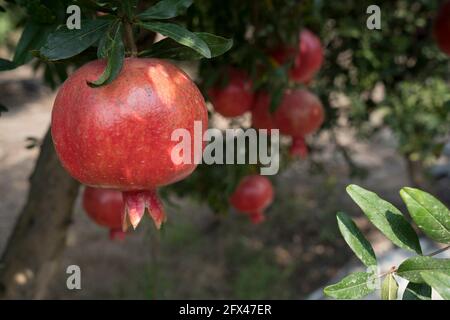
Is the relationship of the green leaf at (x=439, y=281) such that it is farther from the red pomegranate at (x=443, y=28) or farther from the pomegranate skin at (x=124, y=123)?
the red pomegranate at (x=443, y=28)

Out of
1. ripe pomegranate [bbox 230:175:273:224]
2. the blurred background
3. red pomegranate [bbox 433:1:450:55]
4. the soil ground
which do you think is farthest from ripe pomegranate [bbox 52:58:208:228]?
the soil ground

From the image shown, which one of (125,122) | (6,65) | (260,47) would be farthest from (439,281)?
(260,47)

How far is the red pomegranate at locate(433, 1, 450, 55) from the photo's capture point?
1.61 meters

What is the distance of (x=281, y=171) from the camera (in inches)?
106

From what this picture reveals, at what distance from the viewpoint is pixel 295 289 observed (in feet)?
10.2

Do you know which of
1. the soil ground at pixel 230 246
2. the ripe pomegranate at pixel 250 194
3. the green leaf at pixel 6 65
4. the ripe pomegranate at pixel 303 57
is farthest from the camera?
the soil ground at pixel 230 246

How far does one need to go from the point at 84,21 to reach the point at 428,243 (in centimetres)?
229

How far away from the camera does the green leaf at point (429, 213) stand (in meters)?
0.67

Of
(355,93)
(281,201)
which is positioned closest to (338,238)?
(281,201)

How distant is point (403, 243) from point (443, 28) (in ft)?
3.67

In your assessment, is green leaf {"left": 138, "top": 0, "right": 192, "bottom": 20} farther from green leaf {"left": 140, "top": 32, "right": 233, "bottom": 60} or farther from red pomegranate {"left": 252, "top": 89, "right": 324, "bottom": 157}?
red pomegranate {"left": 252, "top": 89, "right": 324, "bottom": 157}

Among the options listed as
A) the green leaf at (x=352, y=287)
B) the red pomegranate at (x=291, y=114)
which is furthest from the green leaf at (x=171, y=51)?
the red pomegranate at (x=291, y=114)
